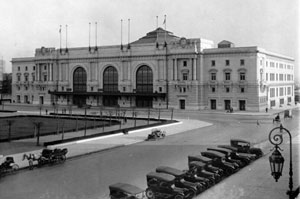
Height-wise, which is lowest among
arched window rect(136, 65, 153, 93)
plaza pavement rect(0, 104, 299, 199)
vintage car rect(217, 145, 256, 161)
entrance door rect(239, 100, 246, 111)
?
plaza pavement rect(0, 104, 299, 199)

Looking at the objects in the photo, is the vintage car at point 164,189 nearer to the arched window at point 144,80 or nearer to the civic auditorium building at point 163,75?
the civic auditorium building at point 163,75

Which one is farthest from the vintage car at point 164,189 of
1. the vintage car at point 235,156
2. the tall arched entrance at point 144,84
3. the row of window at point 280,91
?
the row of window at point 280,91

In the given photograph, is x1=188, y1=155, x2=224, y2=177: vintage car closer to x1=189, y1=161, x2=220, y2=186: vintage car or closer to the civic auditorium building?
x1=189, y1=161, x2=220, y2=186: vintage car

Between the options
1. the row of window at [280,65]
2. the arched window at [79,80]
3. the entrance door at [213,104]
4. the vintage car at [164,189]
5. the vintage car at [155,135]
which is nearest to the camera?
the vintage car at [164,189]

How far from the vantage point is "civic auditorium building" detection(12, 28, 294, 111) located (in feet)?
243

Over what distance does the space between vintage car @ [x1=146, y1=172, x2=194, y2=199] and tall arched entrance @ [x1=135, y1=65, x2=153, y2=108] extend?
6290 cm

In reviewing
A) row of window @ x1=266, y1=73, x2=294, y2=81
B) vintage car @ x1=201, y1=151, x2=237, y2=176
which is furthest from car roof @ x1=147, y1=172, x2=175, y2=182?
row of window @ x1=266, y1=73, x2=294, y2=81

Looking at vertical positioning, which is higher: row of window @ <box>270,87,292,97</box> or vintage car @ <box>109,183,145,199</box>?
row of window @ <box>270,87,292,97</box>

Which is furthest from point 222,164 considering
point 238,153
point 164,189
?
point 164,189

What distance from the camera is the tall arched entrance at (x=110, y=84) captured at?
86.2 m

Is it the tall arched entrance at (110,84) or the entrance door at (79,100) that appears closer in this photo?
the tall arched entrance at (110,84)

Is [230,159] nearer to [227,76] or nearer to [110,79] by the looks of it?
[227,76]

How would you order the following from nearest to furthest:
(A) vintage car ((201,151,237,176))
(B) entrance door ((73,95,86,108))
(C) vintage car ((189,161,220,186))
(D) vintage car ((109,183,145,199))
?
1. (D) vintage car ((109,183,145,199))
2. (C) vintage car ((189,161,220,186))
3. (A) vintage car ((201,151,237,176))
4. (B) entrance door ((73,95,86,108))

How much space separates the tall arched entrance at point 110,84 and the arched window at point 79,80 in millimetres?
5697
